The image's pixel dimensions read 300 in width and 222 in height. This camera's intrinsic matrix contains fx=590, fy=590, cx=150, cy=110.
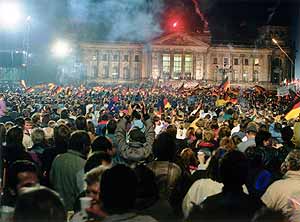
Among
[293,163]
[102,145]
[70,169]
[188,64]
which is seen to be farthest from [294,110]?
[188,64]

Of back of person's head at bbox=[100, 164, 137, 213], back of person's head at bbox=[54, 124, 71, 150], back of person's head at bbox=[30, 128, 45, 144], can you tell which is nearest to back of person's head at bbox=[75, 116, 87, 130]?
back of person's head at bbox=[30, 128, 45, 144]

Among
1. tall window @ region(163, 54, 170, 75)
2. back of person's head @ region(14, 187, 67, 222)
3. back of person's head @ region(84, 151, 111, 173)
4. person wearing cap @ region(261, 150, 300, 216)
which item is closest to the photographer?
back of person's head @ region(14, 187, 67, 222)

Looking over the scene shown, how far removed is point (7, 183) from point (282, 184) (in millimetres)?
2235

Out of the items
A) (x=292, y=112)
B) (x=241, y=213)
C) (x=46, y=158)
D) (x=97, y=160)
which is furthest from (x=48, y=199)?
(x=292, y=112)

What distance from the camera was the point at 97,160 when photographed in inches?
197

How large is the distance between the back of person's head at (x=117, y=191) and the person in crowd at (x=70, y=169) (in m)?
2.33

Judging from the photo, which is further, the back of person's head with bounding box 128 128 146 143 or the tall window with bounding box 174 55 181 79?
the tall window with bounding box 174 55 181 79

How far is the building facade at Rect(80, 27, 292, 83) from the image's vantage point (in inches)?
3789

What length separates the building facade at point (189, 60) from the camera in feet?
316

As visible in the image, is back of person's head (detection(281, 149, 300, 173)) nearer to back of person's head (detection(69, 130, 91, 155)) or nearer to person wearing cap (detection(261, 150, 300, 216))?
person wearing cap (detection(261, 150, 300, 216))

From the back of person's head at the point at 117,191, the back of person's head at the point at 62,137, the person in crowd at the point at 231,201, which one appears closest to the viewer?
the back of person's head at the point at 117,191

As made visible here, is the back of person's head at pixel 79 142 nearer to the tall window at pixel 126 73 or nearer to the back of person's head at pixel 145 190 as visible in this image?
the back of person's head at pixel 145 190

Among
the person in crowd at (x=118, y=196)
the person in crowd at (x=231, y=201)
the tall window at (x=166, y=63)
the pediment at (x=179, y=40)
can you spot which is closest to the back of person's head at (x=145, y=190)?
the person in crowd at (x=231, y=201)

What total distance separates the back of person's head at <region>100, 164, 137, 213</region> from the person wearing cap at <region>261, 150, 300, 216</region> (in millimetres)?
1794
